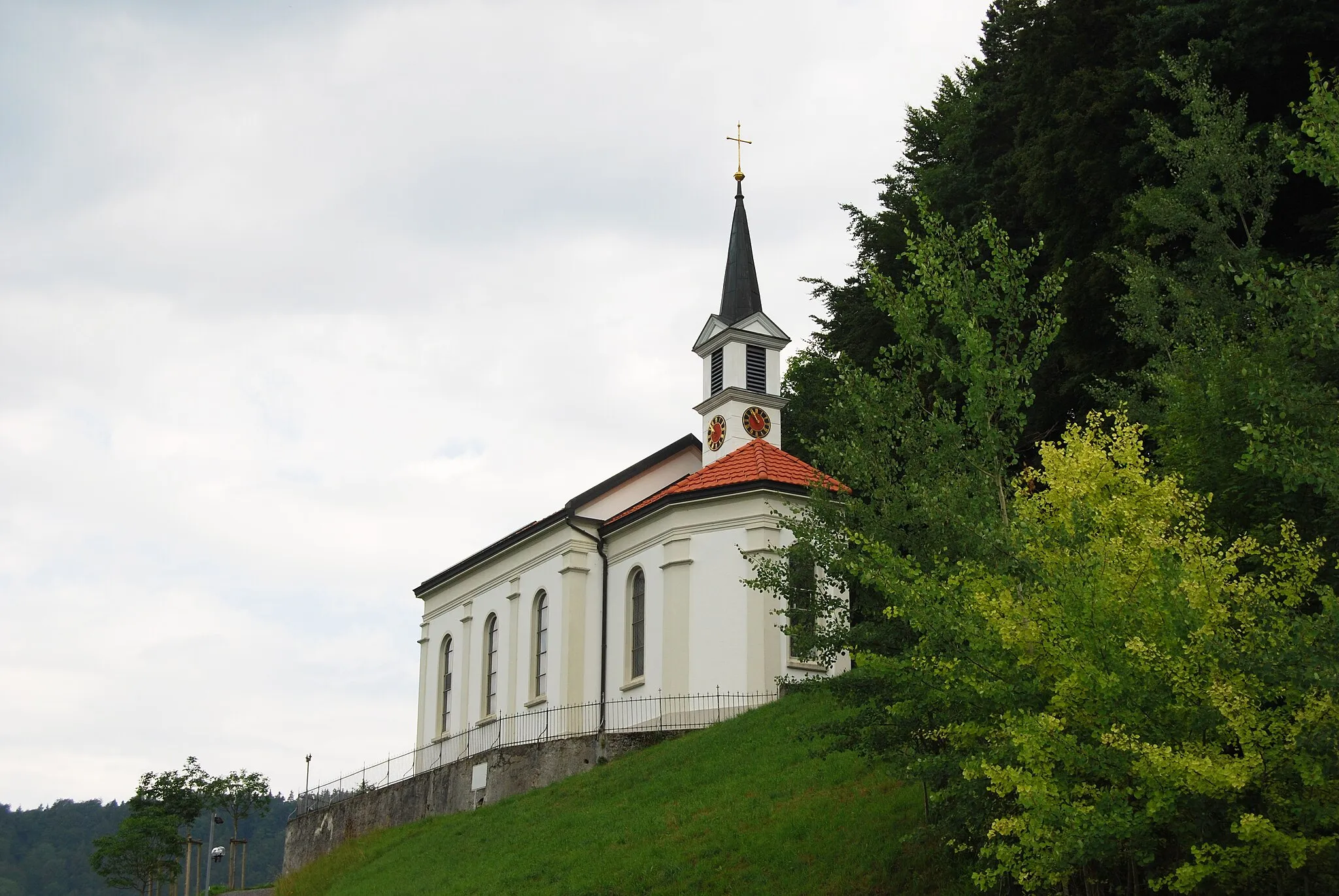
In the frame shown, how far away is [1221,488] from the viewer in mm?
15312

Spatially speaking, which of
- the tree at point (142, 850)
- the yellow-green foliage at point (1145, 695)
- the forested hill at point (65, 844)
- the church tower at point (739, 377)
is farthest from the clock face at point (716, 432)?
the forested hill at point (65, 844)

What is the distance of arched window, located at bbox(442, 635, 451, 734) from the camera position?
46.8m

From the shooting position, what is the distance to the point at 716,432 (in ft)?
133

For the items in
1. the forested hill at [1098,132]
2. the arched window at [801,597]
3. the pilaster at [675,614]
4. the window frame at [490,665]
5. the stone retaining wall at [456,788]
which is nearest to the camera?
the arched window at [801,597]

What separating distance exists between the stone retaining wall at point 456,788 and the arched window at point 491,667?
6260 millimetres

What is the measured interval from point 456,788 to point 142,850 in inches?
1123

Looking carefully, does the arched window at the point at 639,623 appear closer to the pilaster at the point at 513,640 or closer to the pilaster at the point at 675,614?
the pilaster at the point at 675,614

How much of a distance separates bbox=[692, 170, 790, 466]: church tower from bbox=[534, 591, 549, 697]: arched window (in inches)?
250

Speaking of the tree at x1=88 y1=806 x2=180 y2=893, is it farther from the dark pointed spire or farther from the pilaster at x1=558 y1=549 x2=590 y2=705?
the dark pointed spire

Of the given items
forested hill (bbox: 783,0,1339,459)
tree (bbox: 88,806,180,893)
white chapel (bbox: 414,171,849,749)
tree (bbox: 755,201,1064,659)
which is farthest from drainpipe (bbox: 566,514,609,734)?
tree (bbox: 88,806,180,893)

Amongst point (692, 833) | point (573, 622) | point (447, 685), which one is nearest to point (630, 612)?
point (573, 622)

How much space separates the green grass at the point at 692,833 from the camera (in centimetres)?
1906

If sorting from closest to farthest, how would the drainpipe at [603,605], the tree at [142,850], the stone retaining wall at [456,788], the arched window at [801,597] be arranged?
the arched window at [801,597], the stone retaining wall at [456,788], the drainpipe at [603,605], the tree at [142,850]

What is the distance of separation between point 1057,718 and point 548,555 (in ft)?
99.3
